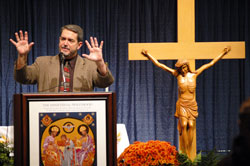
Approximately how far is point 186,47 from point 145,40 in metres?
2.26

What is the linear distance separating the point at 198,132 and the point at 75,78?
4.00 m

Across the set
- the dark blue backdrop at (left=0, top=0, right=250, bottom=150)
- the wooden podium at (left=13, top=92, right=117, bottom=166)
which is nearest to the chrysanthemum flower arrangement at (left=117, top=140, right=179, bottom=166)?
the wooden podium at (left=13, top=92, right=117, bottom=166)

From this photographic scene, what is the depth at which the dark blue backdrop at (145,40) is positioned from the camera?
5535 mm

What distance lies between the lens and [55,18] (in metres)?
5.57

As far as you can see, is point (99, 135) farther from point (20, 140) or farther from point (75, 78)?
point (75, 78)

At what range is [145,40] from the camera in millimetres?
5582

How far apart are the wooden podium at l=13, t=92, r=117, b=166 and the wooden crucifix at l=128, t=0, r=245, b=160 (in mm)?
1883

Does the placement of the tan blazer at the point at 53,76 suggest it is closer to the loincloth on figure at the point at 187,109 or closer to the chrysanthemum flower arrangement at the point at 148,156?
the chrysanthemum flower arrangement at the point at 148,156

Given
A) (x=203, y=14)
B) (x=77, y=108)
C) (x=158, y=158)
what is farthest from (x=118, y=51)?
(x=77, y=108)

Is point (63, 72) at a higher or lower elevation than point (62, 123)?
higher

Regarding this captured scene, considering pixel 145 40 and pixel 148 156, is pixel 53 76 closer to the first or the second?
pixel 148 156

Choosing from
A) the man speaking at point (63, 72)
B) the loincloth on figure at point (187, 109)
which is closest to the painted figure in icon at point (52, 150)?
the man speaking at point (63, 72)

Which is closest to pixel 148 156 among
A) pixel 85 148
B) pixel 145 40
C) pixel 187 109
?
pixel 85 148

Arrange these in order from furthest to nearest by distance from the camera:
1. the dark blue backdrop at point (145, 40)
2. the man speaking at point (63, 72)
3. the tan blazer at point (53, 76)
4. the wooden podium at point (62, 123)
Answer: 1. the dark blue backdrop at point (145, 40)
2. the tan blazer at point (53, 76)
3. the man speaking at point (63, 72)
4. the wooden podium at point (62, 123)
